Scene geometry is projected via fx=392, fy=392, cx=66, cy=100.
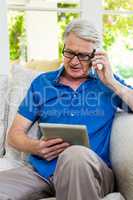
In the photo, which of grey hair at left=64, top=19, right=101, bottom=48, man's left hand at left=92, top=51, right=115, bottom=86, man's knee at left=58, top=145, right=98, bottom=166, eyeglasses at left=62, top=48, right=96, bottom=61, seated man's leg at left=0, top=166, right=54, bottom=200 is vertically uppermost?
grey hair at left=64, top=19, right=101, bottom=48

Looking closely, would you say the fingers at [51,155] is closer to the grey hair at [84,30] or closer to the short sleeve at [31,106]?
the short sleeve at [31,106]

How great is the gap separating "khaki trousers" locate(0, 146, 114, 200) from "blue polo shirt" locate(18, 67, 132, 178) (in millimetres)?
181

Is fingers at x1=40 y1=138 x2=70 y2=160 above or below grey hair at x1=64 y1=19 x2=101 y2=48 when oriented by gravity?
below

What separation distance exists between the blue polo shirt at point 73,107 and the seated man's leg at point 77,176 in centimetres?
33

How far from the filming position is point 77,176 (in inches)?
56.0

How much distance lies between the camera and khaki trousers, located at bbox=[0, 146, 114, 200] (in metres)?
1.42

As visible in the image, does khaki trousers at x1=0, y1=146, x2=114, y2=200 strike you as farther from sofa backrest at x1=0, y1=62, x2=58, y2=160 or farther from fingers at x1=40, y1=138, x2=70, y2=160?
sofa backrest at x1=0, y1=62, x2=58, y2=160

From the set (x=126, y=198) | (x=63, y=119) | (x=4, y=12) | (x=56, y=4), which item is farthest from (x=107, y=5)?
(x=126, y=198)

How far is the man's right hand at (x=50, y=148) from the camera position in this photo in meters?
1.72

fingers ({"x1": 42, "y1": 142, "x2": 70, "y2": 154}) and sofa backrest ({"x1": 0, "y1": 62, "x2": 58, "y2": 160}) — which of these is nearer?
fingers ({"x1": 42, "y1": 142, "x2": 70, "y2": 154})

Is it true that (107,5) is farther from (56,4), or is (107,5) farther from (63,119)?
(63,119)

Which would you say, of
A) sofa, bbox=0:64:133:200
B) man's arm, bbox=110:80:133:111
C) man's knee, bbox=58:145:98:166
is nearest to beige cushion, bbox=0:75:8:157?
sofa, bbox=0:64:133:200

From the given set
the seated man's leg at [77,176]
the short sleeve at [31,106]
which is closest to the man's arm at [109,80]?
the short sleeve at [31,106]

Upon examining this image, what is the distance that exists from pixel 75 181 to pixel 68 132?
0.26 meters
